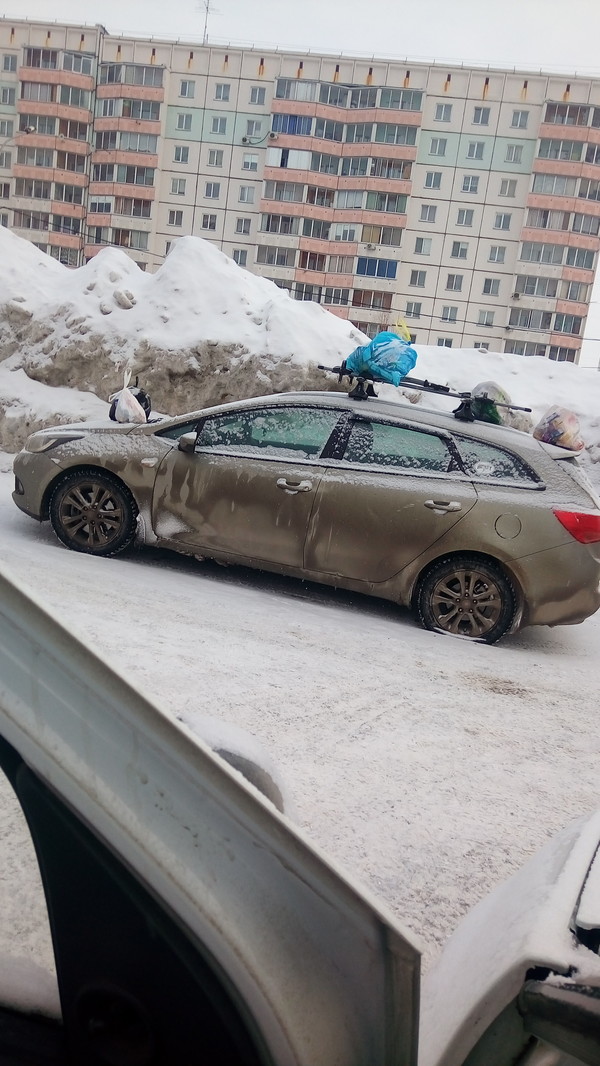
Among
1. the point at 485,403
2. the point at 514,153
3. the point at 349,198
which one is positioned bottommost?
the point at 485,403

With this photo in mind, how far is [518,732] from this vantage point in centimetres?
364

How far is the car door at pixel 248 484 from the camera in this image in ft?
17.4

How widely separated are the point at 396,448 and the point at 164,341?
5.62m

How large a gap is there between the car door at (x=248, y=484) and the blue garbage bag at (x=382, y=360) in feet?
10.0

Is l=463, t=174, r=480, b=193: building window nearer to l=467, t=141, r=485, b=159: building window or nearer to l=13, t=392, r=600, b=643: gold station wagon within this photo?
l=467, t=141, r=485, b=159: building window

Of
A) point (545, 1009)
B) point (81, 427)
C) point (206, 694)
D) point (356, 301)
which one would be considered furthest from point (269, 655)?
point (356, 301)

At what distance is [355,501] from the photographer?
5.18m

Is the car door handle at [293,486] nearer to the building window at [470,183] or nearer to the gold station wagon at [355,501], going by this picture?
→ the gold station wagon at [355,501]

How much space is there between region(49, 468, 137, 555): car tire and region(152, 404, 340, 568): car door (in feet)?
0.80

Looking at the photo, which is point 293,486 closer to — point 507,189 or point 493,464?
point 493,464

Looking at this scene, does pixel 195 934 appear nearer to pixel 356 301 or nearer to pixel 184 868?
pixel 184 868

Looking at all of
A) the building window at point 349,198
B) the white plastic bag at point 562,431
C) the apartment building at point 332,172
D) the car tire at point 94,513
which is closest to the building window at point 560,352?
the apartment building at point 332,172

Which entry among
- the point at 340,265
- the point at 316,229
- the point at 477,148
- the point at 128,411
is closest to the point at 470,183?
the point at 477,148

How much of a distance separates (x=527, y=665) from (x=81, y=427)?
3637mm
